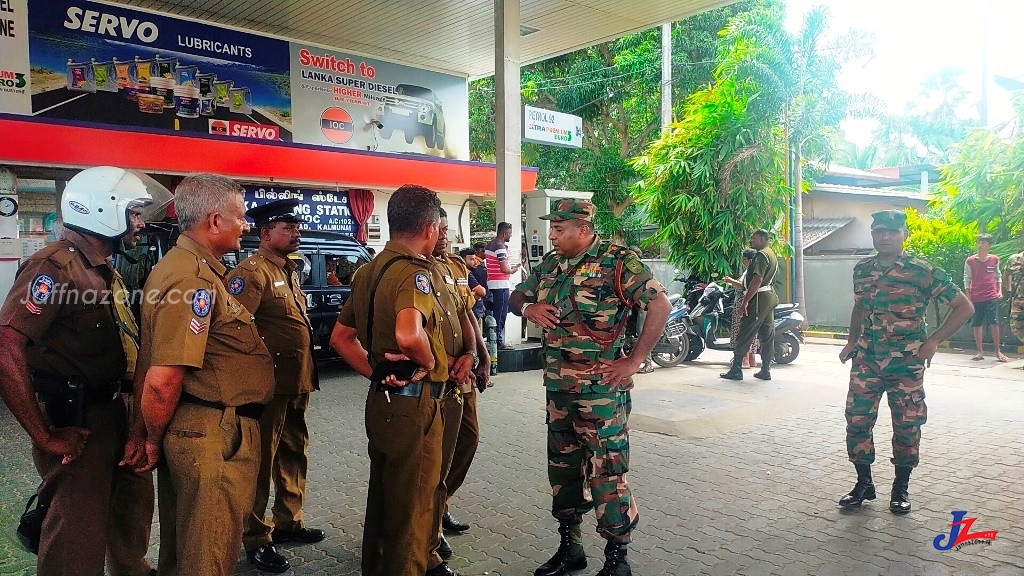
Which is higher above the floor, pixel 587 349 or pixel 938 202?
pixel 938 202

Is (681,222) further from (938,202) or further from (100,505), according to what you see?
(100,505)

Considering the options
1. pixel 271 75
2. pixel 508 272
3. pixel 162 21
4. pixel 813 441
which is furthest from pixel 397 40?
pixel 813 441

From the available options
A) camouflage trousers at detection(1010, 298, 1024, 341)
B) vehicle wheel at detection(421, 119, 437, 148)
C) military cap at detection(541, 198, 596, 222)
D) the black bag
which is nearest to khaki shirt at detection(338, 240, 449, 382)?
military cap at detection(541, 198, 596, 222)

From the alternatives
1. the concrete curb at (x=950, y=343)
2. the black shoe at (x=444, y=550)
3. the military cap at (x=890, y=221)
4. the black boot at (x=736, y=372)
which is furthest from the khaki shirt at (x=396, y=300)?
the concrete curb at (x=950, y=343)

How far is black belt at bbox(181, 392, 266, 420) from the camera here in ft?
8.16

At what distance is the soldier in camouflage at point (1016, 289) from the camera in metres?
8.65

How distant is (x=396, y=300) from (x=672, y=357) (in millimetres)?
7449

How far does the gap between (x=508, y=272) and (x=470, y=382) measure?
5816 millimetres

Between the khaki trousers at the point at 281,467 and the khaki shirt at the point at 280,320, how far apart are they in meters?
0.11

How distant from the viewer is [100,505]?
9.16ft

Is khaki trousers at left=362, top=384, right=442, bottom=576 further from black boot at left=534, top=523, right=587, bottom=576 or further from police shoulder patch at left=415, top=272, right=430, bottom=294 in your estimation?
black boot at left=534, top=523, right=587, bottom=576

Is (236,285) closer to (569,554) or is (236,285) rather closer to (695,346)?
(569,554)

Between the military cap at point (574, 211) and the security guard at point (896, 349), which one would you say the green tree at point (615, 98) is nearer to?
the security guard at point (896, 349)

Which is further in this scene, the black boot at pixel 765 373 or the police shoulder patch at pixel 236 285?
the black boot at pixel 765 373
